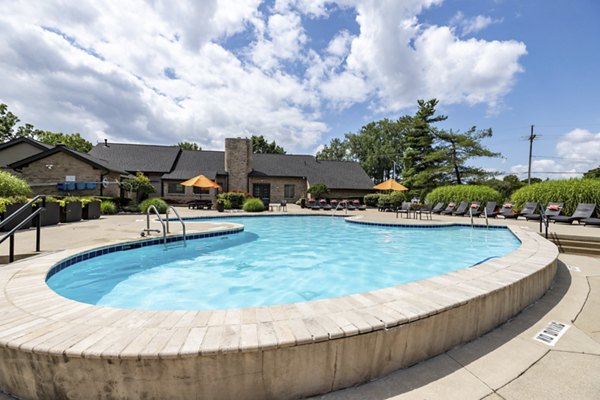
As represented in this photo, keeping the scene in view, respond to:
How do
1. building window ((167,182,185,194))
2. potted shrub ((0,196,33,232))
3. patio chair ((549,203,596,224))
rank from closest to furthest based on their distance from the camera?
potted shrub ((0,196,33,232)) < patio chair ((549,203,596,224)) < building window ((167,182,185,194))

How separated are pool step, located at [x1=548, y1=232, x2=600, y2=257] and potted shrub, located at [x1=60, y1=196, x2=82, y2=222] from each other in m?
16.4

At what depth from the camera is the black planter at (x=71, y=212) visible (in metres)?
10.3

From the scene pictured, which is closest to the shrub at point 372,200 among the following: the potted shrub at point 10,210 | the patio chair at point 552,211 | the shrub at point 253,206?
the shrub at point 253,206

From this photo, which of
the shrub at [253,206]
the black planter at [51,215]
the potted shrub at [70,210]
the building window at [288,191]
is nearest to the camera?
the black planter at [51,215]

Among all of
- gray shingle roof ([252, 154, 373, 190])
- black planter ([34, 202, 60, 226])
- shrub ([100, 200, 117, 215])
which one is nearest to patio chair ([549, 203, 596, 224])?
gray shingle roof ([252, 154, 373, 190])

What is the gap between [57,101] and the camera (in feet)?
63.1

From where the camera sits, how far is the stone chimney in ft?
84.4

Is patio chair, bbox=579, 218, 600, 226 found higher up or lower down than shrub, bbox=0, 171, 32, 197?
lower down

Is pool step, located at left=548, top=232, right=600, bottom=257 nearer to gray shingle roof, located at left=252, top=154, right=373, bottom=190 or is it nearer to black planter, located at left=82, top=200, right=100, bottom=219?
black planter, located at left=82, top=200, right=100, bottom=219

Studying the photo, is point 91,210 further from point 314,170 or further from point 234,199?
point 314,170

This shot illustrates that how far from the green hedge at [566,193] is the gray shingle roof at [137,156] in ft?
90.0

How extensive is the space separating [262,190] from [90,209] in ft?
53.7

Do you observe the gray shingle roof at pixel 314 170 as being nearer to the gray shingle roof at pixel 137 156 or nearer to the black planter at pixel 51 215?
the gray shingle roof at pixel 137 156

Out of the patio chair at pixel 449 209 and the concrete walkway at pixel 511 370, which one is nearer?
the concrete walkway at pixel 511 370
